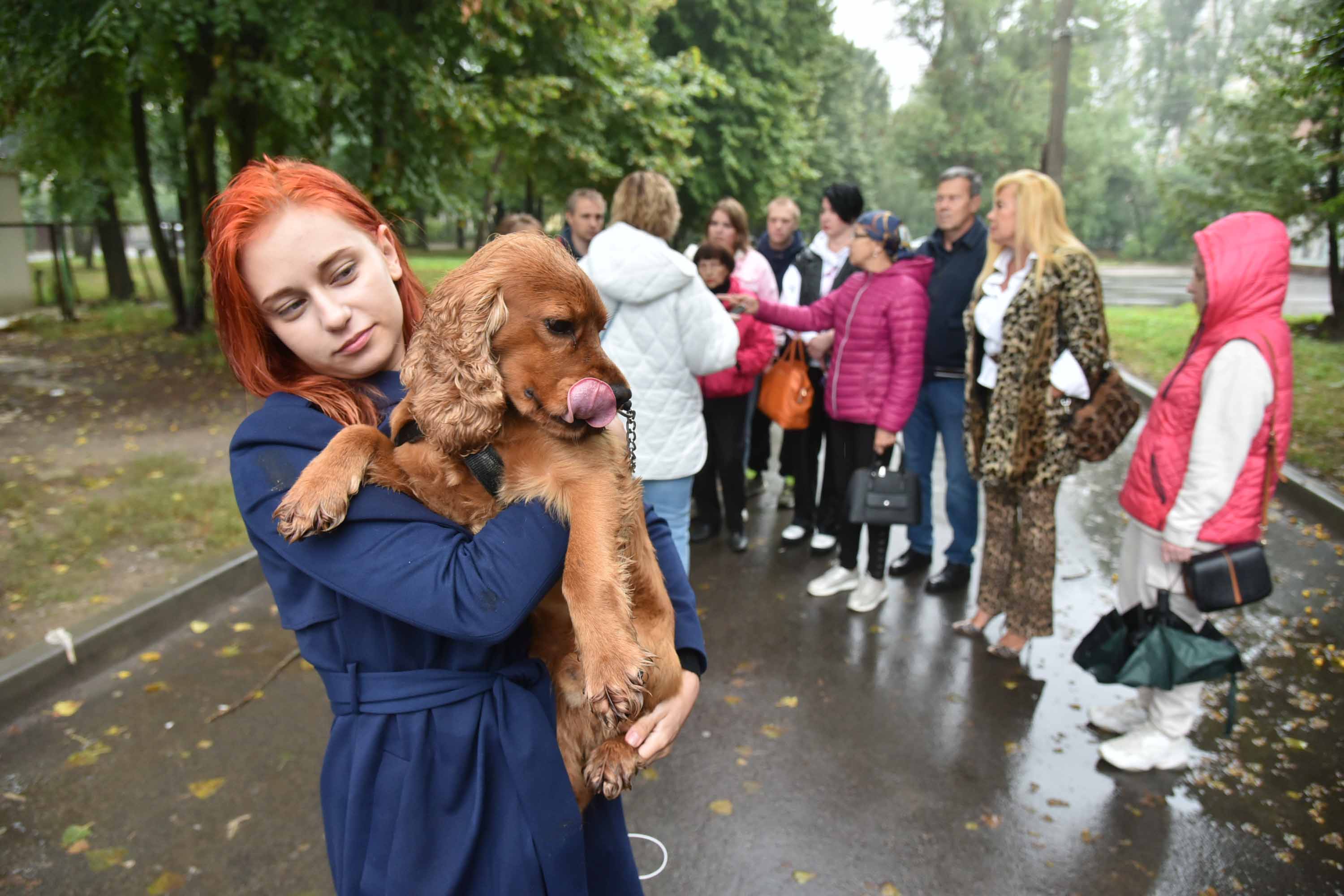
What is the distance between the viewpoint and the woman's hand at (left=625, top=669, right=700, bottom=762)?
199cm

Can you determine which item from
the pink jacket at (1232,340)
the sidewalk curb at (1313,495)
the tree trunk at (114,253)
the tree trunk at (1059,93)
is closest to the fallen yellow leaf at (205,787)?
the pink jacket at (1232,340)

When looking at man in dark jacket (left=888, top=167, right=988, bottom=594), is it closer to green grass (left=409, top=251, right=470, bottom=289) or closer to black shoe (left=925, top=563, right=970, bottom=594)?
black shoe (left=925, top=563, right=970, bottom=594)

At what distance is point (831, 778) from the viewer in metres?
4.68

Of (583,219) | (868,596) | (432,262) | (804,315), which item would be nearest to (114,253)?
(432,262)

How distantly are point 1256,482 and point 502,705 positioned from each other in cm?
409

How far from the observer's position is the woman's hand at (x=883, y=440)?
630 cm

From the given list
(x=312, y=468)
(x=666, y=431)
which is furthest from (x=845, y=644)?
(x=312, y=468)

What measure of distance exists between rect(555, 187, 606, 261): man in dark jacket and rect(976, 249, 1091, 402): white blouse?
3.54m

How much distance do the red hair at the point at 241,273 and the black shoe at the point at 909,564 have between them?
5951mm

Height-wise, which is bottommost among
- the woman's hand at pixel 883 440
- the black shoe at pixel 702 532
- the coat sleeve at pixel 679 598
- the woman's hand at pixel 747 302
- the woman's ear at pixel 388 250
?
the black shoe at pixel 702 532

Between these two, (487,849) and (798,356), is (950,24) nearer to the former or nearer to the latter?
(798,356)

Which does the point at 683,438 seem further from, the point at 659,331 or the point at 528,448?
the point at 528,448

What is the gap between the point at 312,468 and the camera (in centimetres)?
175

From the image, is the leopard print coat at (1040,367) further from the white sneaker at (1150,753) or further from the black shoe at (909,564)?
the black shoe at (909,564)
